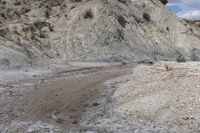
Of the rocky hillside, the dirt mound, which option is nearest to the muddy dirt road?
the dirt mound

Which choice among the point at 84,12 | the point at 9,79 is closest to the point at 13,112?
the point at 9,79

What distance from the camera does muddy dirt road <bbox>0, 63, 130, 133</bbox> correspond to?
14.9 metres

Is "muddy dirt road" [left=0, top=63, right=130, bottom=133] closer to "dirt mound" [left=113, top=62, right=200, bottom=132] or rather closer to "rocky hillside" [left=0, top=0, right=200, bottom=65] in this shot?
"dirt mound" [left=113, top=62, right=200, bottom=132]

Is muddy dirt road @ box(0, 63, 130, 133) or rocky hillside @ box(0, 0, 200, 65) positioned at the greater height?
rocky hillside @ box(0, 0, 200, 65)

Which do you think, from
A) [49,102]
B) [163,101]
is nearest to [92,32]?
[49,102]

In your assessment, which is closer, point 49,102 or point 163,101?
point 163,101

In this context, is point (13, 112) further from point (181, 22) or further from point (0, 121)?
point (181, 22)

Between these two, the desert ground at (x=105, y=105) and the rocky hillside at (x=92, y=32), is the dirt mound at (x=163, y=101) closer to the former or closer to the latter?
the desert ground at (x=105, y=105)

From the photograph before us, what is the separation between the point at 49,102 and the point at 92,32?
2773cm

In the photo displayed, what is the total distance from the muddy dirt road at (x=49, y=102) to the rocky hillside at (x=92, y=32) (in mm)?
10528

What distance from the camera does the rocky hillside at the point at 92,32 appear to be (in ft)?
137

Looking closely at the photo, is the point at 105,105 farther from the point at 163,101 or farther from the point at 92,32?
the point at 92,32

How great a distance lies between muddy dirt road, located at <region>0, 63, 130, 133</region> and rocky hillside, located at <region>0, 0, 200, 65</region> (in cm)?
1053

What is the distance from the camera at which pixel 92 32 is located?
46.4 metres
